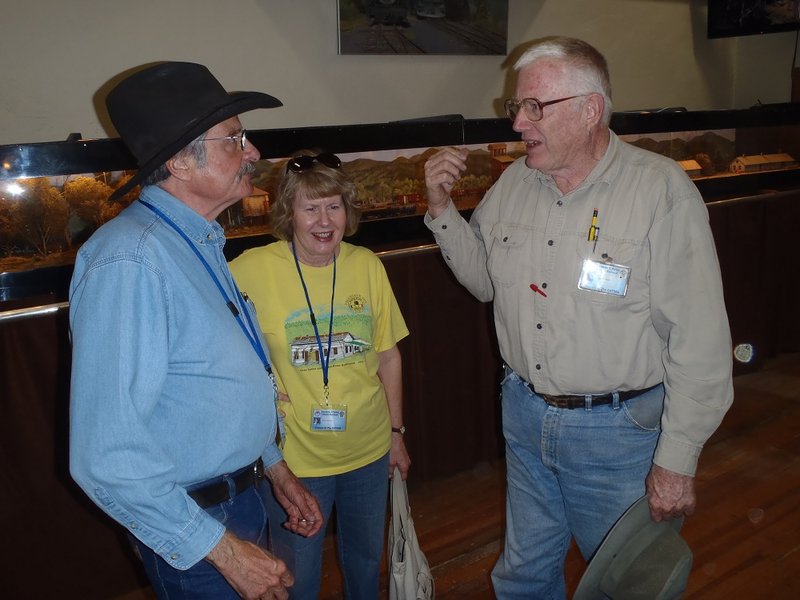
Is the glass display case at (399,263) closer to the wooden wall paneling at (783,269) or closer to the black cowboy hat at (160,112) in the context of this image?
the wooden wall paneling at (783,269)

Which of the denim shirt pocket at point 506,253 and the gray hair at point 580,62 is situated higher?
the gray hair at point 580,62

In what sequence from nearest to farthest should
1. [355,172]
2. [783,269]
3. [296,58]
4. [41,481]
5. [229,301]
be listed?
[229,301], [41,481], [355,172], [296,58], [783,269]

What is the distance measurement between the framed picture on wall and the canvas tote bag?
329 cm

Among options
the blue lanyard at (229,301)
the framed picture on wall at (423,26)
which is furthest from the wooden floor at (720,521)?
the framed picture on wall at (423,26)

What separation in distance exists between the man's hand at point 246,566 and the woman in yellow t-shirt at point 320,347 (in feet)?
2.37

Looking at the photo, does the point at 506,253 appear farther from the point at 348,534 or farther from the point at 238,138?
the point at 348,534

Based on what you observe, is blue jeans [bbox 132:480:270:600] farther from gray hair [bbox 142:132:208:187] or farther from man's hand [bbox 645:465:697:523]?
man's hand [bbox 645:465:697:523]

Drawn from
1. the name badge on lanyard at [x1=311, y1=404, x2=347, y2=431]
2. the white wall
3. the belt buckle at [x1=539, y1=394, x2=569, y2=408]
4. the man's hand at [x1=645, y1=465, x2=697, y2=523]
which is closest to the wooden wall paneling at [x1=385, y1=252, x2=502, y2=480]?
the name badge on lanyard at [x1=311, y1=404, x2=347, y2=431]

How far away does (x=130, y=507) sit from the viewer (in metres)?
1.19

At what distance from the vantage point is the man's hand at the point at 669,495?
181 centimetres

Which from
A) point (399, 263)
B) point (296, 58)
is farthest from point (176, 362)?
point (296, 58)

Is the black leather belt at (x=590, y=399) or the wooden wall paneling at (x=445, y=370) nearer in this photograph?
the black leather belt at (x=590, y=399)

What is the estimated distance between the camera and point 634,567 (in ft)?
5.51

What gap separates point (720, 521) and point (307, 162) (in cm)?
264
